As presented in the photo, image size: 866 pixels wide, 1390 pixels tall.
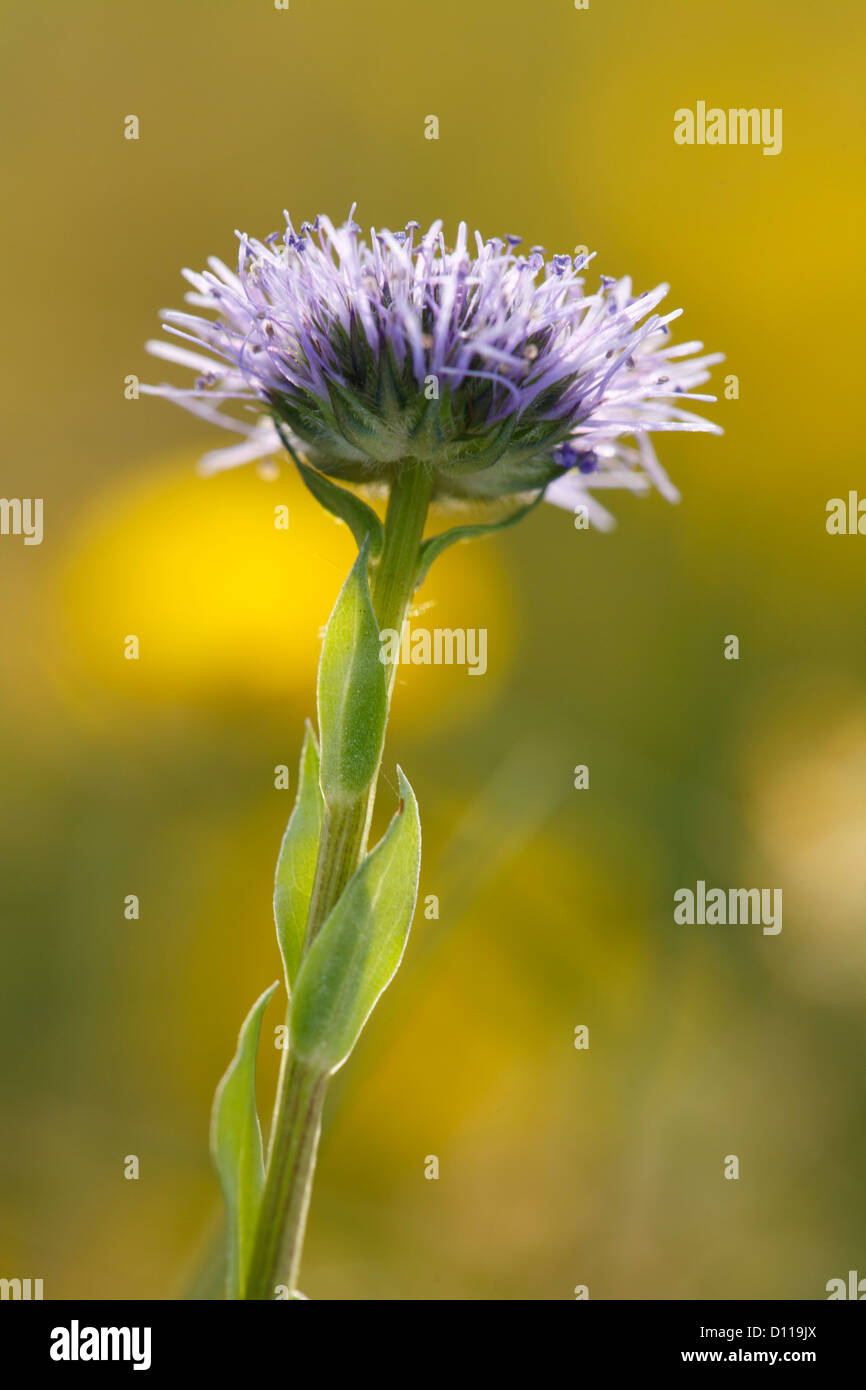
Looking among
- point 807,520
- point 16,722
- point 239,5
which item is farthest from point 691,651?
point 239,5

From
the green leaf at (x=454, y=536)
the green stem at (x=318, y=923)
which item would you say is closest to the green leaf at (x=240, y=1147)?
the green stem at (x=318, y=923)

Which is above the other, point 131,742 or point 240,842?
point 131,742

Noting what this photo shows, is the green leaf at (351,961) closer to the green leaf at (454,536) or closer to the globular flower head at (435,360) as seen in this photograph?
the green leaf at (454,536)

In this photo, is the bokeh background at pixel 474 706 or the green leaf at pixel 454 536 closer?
the green leaf at pixel 454 536

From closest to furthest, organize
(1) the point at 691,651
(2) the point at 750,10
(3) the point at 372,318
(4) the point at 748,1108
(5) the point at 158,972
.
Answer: (3) the point at 372,318 → (4) the point at 748,1108 → (5) the point at 158,972 → (1) the point at 691,651 → (2) the point at 750,10

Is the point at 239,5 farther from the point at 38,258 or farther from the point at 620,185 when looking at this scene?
the point at 620,185

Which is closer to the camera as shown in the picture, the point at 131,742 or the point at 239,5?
the point at 131,742
